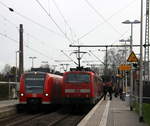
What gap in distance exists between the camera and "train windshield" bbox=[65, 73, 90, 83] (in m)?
30.5

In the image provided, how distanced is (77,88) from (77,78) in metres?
0.87

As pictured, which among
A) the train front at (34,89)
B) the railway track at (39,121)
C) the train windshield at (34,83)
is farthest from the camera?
the train windshield at (34,83)

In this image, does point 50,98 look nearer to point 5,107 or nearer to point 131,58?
point 5,107

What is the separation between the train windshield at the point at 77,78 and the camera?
30516 mm

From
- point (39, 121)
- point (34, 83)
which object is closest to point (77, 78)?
point (34, 83)

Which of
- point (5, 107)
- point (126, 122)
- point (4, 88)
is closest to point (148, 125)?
point (126, 122)

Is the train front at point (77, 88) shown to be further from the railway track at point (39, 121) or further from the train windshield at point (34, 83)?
the railway track at point (39, 121)

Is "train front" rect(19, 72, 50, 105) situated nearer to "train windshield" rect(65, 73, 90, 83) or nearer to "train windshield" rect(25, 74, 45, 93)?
"train windshield" rect(25, 74, 45, 93)

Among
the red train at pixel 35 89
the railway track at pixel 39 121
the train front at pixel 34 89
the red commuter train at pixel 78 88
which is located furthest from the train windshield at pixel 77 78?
the railway track at pixel 39 121

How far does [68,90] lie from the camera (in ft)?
98.7

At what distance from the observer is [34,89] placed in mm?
29406

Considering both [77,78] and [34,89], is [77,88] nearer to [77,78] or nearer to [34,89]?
[77,78]

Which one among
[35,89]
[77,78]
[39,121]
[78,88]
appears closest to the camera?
[39,121]

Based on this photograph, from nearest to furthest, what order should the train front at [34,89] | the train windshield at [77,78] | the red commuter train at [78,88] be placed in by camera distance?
the train front at [34,89], the red commuter train at [78,88], the train windshield at [77,78]
